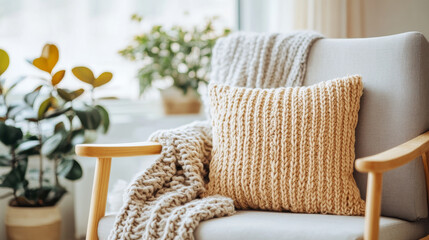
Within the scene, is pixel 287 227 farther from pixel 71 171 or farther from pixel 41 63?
pixel 41 63

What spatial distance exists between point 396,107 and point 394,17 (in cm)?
79

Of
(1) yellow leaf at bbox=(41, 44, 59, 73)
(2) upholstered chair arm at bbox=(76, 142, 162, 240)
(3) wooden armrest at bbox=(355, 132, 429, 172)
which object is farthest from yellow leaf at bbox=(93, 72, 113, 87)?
(3) wooden armrest at bbox=(355, 132, 429, 172)

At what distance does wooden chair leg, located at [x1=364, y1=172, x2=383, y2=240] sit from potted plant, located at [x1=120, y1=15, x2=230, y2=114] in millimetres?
1241

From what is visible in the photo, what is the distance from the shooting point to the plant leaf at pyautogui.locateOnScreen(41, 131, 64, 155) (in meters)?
1.60

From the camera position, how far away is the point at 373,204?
0.93 m

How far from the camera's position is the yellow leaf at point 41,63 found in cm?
158

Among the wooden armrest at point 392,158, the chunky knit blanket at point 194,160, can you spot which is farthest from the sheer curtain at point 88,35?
the wooden armrest at point 392,158

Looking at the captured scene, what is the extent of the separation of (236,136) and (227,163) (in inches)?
2.9

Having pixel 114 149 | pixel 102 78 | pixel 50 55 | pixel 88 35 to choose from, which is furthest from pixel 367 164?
pixel 88 35

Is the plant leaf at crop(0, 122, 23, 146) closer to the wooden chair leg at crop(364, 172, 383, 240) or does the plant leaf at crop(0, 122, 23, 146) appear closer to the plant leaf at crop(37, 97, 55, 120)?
the plant leaf at crop(37, 97, 55, 120)

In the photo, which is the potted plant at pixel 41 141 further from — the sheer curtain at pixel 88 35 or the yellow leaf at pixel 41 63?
the sheer curtain at pixel 88 35

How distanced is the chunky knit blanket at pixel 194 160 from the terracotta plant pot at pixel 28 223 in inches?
24.0

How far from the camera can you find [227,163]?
127cm

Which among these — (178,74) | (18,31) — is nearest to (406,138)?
(178,74)
